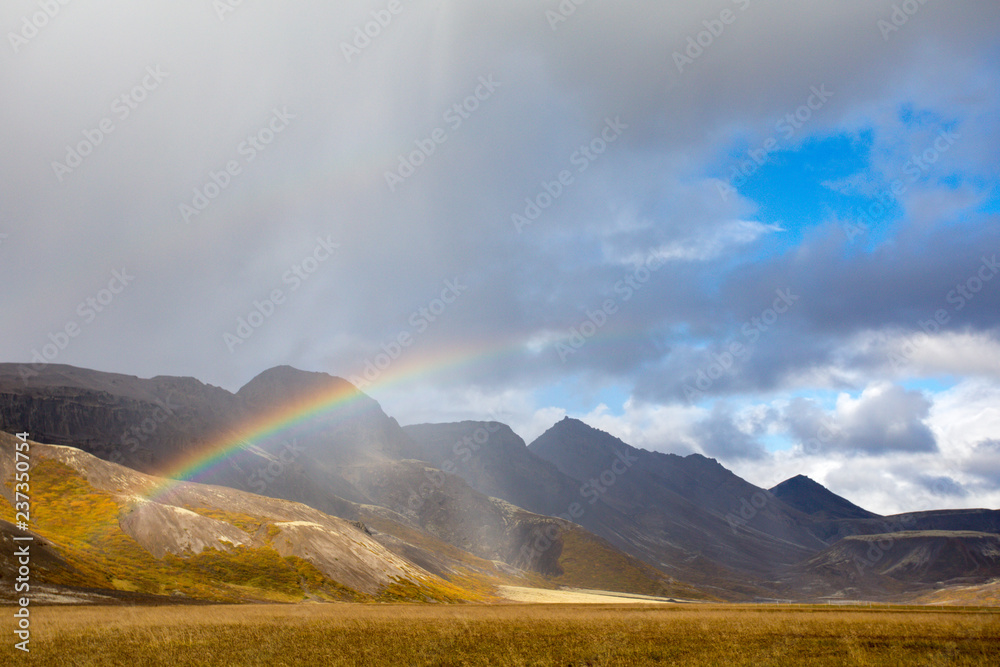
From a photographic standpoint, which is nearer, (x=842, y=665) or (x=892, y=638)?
(x=842, y=665)

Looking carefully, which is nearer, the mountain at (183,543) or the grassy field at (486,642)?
the grassy field at (486,642)

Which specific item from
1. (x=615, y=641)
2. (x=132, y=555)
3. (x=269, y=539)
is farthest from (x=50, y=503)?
(x=615, y=641)

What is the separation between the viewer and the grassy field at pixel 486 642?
996 inches

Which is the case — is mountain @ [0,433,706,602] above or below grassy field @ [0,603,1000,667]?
below

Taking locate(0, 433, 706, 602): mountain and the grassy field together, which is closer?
the grassy field

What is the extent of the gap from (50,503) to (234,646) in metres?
108

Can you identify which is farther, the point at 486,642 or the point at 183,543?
the point at 183,543

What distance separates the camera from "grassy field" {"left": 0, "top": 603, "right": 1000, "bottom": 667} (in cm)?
2531

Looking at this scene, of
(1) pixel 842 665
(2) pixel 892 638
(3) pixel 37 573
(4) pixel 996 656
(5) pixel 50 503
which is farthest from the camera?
(5) pixel 50 503

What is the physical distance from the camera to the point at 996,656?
26547 mm

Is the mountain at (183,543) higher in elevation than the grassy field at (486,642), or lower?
lower

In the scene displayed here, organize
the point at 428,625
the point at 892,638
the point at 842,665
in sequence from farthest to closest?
the point at 428,625 → the point at 892,638 → the point at 842,665

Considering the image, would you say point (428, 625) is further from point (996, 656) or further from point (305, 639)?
point (996, 656)

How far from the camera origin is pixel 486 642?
97.0 ft
